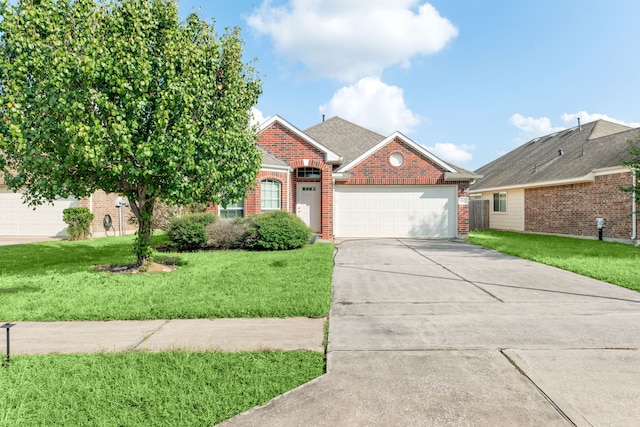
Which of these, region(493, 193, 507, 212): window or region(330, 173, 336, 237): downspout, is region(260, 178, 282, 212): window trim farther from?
region(493, 193, 507, 212): window

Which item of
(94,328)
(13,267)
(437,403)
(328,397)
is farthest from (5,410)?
(13,267)

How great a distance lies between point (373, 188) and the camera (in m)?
17.5

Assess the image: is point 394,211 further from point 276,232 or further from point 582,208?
point 582,208

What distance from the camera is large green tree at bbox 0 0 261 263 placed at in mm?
6809

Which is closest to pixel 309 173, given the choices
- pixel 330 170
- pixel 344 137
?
pixel 330 170

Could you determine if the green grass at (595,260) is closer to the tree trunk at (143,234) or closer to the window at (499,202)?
the window at (499,202)

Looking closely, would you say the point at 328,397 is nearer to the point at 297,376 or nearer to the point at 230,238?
the point at 297,376

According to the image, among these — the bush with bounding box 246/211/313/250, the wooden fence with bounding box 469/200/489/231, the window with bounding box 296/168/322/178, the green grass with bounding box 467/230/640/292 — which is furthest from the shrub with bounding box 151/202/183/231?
the wooden fence with bounding box 469/200/489/231

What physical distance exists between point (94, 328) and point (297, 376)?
3.03 metres

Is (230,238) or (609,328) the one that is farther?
(230,238)

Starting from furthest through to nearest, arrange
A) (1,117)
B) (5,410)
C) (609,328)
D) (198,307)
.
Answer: (1,117) → (198,307) → (609,328) → (5,410)

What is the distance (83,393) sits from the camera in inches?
118

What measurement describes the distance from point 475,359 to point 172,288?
17.5 ft

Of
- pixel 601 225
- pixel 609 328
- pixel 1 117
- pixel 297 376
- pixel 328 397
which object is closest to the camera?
pixel 328 397
